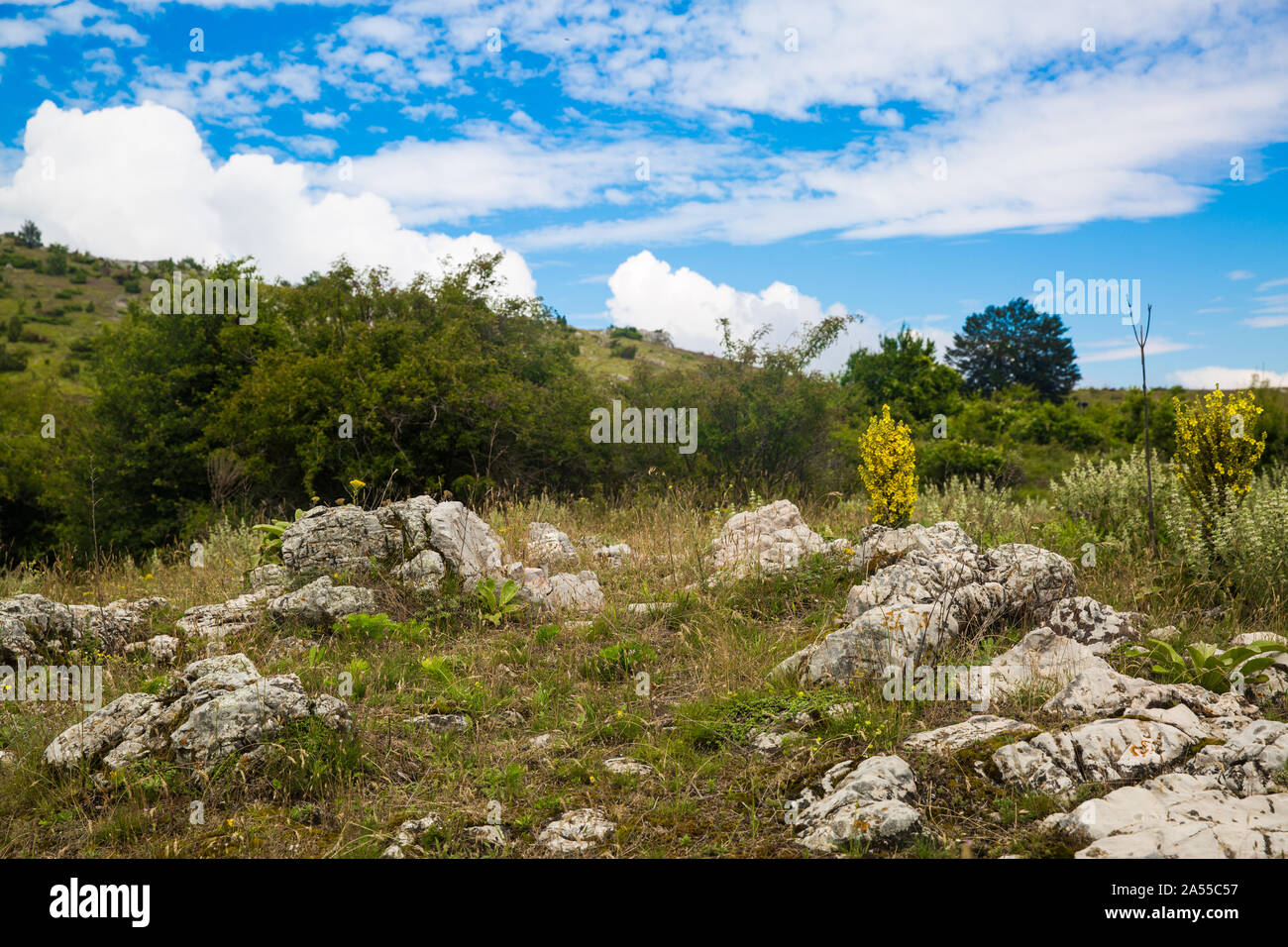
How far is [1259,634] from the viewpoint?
5344 millimetres

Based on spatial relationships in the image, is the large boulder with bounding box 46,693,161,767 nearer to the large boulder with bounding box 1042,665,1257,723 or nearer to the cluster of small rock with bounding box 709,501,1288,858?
the cluster of small rock with bounding box 709,501,1288,858

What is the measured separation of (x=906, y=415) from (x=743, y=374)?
10038mm

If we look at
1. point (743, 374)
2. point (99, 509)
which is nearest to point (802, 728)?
point (743, 374)

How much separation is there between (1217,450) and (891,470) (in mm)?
2971

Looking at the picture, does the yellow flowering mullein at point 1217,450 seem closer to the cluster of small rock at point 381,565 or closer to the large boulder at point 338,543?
the cluster of small rock at point 381,565

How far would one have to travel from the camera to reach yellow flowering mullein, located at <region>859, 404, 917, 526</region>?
847 cm

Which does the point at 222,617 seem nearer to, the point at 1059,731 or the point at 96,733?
the point at 96,733

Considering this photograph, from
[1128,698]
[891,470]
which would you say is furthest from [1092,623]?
[891,470]

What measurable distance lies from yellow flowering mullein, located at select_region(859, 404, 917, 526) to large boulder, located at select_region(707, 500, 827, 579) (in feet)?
3.22

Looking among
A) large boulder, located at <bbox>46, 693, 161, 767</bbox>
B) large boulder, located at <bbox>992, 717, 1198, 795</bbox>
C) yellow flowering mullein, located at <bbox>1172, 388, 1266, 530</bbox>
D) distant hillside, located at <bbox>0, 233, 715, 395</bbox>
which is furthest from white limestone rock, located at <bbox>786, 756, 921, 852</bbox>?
distant hillside, located at <bbox>0, 233, 715, 395</bbox>

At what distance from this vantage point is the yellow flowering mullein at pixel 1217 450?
23.4 feet

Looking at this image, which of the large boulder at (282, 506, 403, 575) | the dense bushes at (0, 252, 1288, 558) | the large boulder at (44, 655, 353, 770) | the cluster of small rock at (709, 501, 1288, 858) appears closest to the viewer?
the cluster of small rock at (709, 501, 1288, 858)

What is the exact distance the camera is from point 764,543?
773 cm
